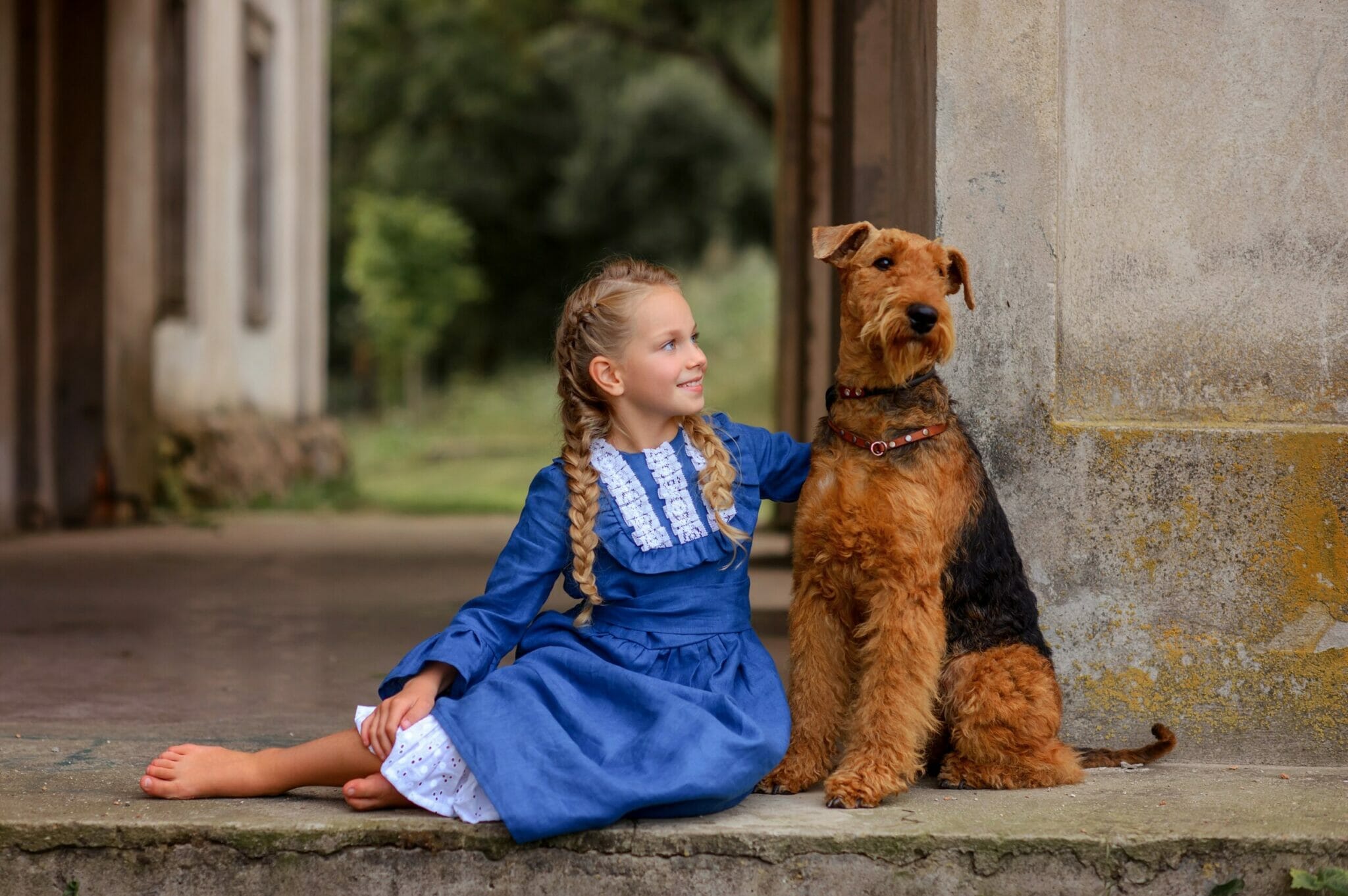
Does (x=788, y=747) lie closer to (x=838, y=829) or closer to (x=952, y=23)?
(x=838, y=829)

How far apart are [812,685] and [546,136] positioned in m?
27.6

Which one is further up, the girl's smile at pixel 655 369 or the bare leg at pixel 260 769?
the girl's smile at pixel 655 369

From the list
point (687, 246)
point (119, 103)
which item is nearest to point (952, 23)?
point (119, 103)

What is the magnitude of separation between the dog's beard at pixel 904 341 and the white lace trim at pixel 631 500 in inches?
Answer: 24.3

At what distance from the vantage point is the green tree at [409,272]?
26250mm

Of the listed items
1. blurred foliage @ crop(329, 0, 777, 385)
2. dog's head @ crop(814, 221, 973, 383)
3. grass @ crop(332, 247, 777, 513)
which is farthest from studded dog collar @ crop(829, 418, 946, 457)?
blurred foliage @ crop(329, 0, 777, 385)

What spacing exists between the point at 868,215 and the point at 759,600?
226cm

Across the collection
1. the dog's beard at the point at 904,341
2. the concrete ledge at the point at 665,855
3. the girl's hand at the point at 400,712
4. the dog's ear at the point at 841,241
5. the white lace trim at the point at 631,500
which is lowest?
the concrete ledge at the point at 665,855

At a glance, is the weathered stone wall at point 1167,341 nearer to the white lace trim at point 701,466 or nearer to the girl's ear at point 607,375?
the white lace trim at point 701,466

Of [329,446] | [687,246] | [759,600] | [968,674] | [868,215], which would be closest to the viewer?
[968,674]

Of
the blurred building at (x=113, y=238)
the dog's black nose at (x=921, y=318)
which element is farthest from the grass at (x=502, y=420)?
the dog's black nose at (x=921, y=318)

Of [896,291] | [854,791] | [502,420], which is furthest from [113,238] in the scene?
[502,420]

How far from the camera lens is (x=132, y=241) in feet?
33.8

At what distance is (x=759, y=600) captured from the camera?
670 cm
